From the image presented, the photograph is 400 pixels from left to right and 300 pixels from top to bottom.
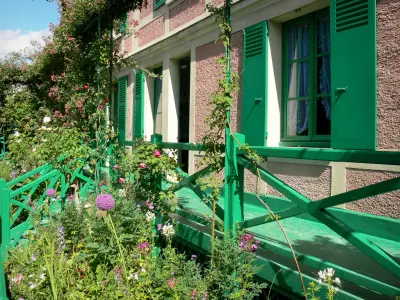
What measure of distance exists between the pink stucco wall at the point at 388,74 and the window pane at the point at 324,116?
74 cm

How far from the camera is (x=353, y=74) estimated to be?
4.03 metres

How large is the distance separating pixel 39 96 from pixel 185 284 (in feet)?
34.0

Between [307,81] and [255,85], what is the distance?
29.5 inches

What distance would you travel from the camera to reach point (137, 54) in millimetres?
9438

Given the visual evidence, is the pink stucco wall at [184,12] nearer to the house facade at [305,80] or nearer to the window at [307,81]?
the house facade at [305,80]

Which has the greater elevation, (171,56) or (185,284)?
(171,56)

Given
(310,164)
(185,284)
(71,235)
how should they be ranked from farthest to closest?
(310,164), (71,235), (185,284)

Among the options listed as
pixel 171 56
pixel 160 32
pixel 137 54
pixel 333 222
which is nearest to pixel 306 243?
pixel 333 222

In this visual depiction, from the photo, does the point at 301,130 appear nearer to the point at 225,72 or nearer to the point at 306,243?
the point at 306,243

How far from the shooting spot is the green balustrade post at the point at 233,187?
2.74 m

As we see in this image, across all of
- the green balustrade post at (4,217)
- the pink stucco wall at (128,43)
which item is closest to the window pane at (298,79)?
the green balustrade post at (4,217)

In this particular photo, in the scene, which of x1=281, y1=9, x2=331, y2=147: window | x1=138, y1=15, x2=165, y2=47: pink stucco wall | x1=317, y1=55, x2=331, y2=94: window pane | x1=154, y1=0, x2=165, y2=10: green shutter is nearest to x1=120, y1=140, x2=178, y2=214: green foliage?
x1=281, y1=9, x2=331, y2=147: window

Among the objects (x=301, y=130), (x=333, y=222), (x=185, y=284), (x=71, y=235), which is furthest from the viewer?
(x=301, y=130)

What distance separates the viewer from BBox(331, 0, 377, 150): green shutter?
3.90m
